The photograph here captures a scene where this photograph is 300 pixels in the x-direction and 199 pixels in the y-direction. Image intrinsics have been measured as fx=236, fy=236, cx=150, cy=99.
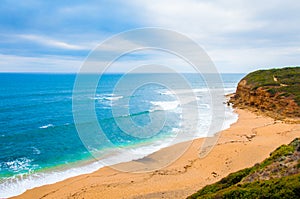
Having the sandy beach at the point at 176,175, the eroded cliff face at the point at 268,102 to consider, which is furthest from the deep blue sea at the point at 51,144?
the eroded cliff face at the point at 268,102

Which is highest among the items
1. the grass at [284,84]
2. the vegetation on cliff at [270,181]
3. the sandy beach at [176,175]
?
the grass at [284,84]

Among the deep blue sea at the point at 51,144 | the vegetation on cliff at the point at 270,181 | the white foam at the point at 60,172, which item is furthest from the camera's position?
the deep blue sea at the point at 51,144

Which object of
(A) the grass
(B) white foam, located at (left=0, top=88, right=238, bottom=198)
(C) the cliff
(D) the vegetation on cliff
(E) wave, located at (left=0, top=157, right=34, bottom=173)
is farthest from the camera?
(A) the grass

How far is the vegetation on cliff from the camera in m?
6.21

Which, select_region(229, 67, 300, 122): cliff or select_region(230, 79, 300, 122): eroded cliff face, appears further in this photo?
select_region(229, 67, 300, 122): cliff

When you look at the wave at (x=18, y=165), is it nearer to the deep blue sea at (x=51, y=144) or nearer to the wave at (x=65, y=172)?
the deep blue sea at (x=51, y=144)

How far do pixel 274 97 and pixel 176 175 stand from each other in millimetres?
26860

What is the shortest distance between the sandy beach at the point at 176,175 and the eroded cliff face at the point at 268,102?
9.56 metres

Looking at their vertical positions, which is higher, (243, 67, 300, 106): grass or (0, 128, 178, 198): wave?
(243, 67, 300, 106): grass

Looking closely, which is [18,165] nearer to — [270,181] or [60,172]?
[60,172]

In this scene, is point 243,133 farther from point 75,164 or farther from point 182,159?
point 75,164

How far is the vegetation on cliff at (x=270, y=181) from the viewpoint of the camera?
6215mm

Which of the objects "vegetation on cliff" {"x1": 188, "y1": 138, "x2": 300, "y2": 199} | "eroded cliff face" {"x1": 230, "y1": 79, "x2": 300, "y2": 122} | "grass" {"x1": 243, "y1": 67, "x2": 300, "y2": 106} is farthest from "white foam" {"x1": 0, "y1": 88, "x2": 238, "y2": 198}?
"grass" {"x1": 243, "y1": 67, "x2": 300, "y2": 106}

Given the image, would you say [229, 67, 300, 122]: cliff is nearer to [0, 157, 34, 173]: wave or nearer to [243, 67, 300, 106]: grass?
[243, 67, 300, 106]: grass
